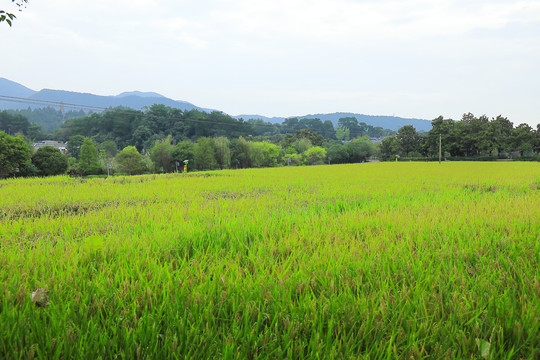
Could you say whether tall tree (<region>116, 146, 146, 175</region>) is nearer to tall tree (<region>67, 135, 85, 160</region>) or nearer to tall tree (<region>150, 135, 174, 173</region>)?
tall tree (<region>150, 135, 174, 173</region>)

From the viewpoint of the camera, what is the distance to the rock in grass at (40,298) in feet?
4.94

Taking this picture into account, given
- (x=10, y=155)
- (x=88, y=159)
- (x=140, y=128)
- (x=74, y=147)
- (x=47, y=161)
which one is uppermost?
(x=140, y=128)

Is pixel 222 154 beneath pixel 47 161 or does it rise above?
above

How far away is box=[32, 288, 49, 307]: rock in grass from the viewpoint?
151 cm

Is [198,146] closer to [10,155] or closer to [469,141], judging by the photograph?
[10,155]

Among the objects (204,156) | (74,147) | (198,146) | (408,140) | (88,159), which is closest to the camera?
(88,159)

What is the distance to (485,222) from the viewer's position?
11.6 feet

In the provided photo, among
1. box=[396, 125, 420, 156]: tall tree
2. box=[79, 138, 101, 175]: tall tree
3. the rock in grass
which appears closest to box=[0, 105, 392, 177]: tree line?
box=[79, 138, 101, 175]: tall tree

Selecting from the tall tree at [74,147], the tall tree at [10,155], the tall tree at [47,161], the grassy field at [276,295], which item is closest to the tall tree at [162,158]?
the tall tree at [47,161]

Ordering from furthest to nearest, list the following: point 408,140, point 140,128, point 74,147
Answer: point 140,128
point 408,140
point 74,147

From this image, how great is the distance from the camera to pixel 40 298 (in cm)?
151

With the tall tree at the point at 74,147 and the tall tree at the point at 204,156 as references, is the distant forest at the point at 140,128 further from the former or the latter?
the tall tree at the point at 204,156

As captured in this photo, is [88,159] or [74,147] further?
[74,147]

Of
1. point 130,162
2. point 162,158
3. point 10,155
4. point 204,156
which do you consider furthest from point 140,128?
point 10,155
